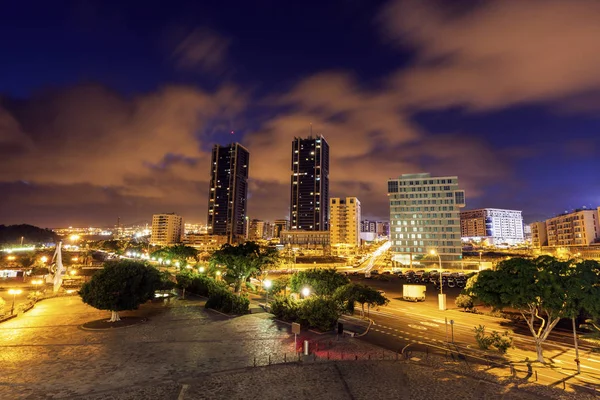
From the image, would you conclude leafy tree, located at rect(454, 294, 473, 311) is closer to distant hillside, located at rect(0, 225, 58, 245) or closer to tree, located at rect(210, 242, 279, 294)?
tree, located at rect(210, 242, 279, 294)

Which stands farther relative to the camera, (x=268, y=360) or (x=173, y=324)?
(x=173, y=324)

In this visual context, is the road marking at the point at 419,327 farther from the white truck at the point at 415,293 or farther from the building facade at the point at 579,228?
the building facade at the point at 579,228

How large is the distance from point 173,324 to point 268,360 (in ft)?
52.3

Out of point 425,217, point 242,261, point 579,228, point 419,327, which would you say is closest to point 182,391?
point 419,327

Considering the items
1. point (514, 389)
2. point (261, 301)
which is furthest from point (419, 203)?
point (514, 389)

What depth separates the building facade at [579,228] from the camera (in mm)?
165625

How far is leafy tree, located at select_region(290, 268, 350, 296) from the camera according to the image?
3825 cm

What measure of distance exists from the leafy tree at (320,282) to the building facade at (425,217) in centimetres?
9707

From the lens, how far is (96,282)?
35062 mm

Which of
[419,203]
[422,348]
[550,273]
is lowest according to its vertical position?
[422,348]

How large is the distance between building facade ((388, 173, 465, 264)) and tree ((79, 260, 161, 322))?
10934 cm

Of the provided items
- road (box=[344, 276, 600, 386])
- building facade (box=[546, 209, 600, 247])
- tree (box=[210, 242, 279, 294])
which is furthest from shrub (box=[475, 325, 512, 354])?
building facade (box=[546, 209, 600, 247])

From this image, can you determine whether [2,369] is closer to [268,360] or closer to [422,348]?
[268,360]

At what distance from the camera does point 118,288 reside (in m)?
34.9
